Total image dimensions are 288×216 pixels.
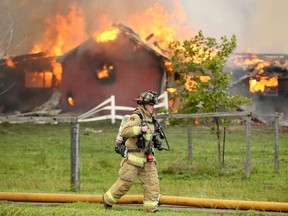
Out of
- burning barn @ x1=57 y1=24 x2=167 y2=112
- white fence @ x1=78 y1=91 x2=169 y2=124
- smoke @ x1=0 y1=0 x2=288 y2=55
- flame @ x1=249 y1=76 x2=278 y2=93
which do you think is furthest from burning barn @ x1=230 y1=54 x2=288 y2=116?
white fence @ x1=78 y1=91 x2=169 y2=124

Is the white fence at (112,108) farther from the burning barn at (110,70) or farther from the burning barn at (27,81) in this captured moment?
the burning barn at (27,81)

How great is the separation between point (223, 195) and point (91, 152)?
7577 mm

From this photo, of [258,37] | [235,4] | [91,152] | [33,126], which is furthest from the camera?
[258,37]

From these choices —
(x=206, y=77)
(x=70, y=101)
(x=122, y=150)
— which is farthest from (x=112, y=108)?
(x=122, y=150)

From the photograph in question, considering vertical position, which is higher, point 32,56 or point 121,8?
point 121,8

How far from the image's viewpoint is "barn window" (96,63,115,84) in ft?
97.7

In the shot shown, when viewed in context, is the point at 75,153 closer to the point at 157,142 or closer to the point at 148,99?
the point at 157,142

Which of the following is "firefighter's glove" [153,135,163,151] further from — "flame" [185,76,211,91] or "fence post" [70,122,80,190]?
"flame" [185,76,211,91]

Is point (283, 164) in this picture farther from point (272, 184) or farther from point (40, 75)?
point (40, 75)

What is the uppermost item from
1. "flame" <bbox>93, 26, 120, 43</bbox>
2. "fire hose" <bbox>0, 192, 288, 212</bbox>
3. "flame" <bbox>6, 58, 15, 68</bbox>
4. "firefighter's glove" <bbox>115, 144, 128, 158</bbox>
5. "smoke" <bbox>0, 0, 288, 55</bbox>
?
"smoke" <bbox>0, 0, 288, 55</bbox>

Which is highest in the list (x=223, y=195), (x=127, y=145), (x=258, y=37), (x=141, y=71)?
(x=258, y=37)

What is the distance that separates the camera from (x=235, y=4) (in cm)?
3244

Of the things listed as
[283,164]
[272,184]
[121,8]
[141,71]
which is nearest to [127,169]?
[272,184]

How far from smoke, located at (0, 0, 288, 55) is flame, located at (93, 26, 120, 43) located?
4.34 feet
